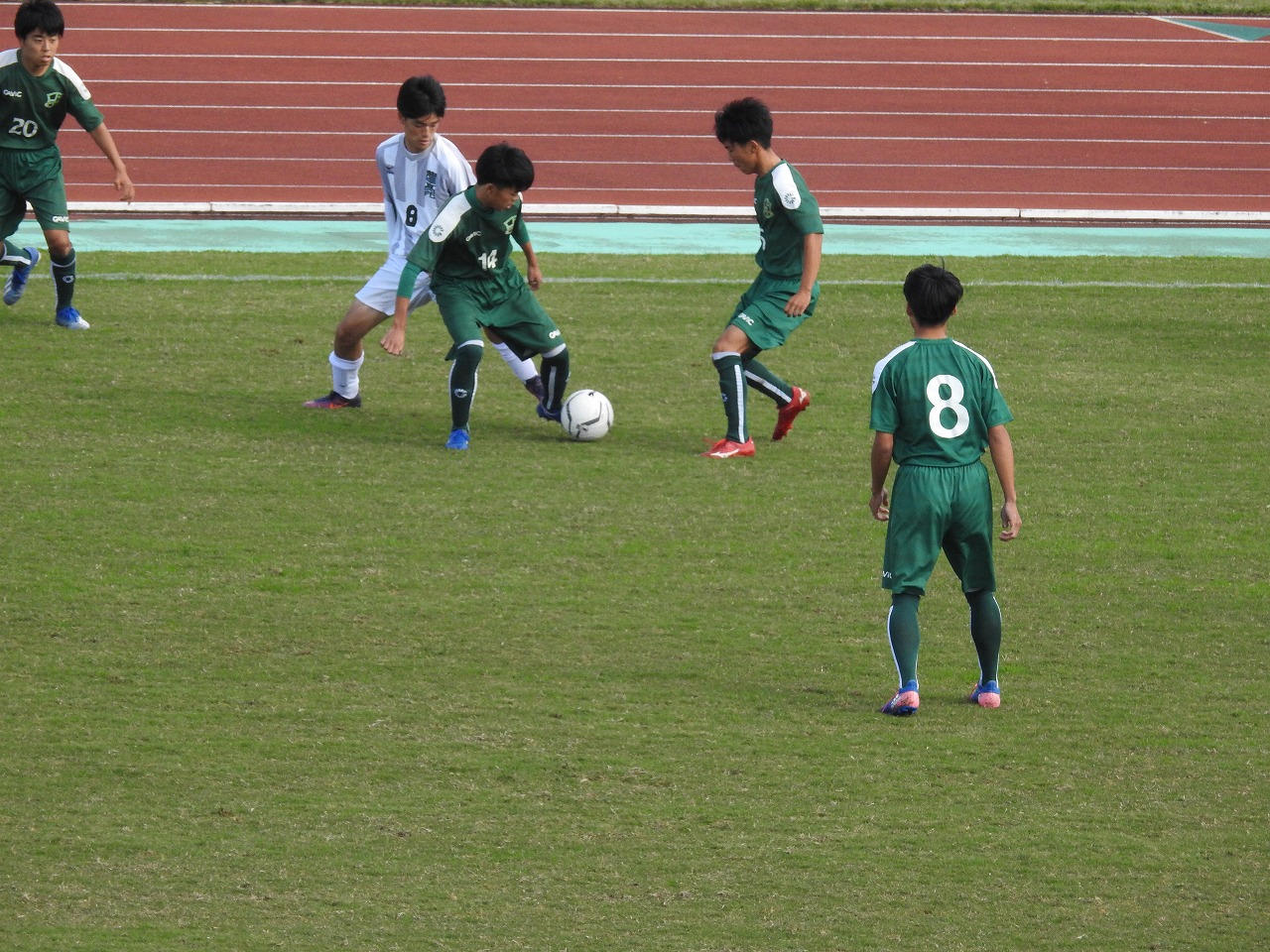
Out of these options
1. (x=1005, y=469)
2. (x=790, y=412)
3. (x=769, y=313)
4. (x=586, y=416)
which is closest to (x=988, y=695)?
(x=1005, y=469)

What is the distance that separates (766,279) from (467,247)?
1535 millimetres

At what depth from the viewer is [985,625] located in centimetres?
569

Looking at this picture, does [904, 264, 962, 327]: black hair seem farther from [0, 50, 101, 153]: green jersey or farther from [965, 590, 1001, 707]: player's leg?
[0, 50, 101, 153]: green jersey

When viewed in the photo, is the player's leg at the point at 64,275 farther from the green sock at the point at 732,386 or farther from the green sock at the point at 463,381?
the green sock at the point at 732,386

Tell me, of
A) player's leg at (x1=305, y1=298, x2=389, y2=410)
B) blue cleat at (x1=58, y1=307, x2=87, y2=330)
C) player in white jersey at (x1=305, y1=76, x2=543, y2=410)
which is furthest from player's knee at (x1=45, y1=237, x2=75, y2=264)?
player in white jersey at (x1=305, y1=76, x2=543, y2=410)

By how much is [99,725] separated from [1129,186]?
1578 cm

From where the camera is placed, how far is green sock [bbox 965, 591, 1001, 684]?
18.6 ft

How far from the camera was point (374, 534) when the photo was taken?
24.9ft

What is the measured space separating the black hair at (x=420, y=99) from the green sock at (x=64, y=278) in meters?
3.17

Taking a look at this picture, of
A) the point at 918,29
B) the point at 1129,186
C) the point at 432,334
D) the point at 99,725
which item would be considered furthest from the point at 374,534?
the point at 918,29

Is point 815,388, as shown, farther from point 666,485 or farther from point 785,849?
point 785,849

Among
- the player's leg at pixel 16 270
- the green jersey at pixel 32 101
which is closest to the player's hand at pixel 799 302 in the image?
the green jersey at pixel 32 101

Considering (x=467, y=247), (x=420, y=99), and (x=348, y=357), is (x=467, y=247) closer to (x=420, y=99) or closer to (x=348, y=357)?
(x=420, y=99)

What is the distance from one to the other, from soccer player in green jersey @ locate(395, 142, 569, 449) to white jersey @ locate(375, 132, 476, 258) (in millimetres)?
263
